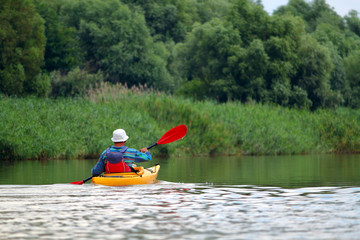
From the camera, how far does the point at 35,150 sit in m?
22.9

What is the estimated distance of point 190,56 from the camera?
44.1 m

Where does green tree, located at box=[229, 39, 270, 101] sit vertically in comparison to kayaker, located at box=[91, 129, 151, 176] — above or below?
above

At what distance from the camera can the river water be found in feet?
26.3

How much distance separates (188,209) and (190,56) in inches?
1362

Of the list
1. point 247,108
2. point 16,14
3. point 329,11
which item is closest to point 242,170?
point 247,108

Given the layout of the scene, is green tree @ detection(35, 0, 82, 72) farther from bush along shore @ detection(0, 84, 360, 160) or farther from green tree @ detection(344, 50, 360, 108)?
green tree @ detection(344, 50, 360, 108)

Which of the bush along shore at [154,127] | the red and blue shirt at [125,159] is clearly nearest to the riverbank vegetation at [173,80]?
the bush along shore at [154,127]

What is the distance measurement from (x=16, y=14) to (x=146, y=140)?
14.6m

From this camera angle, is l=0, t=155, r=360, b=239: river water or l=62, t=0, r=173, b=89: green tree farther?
l=62, t=0, r=173, b=89: green tree

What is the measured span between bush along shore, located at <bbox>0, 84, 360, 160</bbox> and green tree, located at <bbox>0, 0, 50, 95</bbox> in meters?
7.51

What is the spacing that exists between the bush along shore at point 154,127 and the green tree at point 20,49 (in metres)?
7.51

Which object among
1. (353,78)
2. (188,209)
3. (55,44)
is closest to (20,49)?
(55,44)

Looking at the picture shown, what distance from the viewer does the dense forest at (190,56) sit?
1453 inches

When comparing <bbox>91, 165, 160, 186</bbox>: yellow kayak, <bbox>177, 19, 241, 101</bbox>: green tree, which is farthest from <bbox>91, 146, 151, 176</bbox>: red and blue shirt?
<bbox>177, 19, 241, 101</bbox>: green tree
